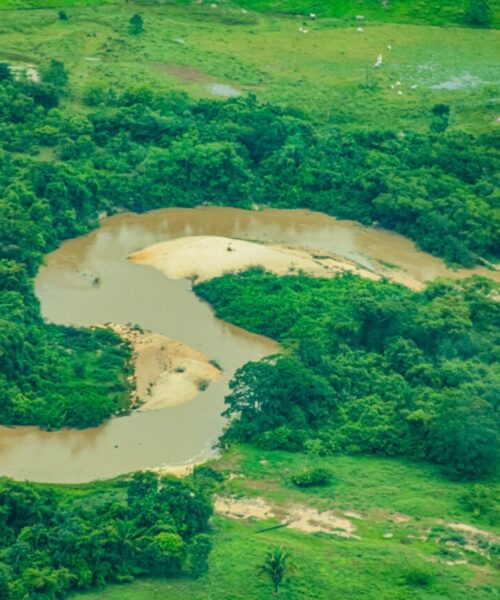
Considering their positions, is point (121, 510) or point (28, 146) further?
point (28, 146)

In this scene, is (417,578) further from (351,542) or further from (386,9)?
(386,9)

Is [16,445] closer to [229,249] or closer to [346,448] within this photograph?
[346,448]

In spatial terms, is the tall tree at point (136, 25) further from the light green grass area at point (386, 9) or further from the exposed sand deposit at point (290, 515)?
the exposed sand deposit at point (290, 515)

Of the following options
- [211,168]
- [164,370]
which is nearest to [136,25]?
[211,168]

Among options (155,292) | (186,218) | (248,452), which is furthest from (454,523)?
(186,218)

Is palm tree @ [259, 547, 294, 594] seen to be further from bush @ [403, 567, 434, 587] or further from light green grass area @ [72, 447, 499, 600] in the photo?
bush @ [403, 567, 434, 587]

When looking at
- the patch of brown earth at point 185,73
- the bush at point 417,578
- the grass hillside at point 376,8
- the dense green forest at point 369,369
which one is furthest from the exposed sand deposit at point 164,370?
the grass hillside at point 376,8
